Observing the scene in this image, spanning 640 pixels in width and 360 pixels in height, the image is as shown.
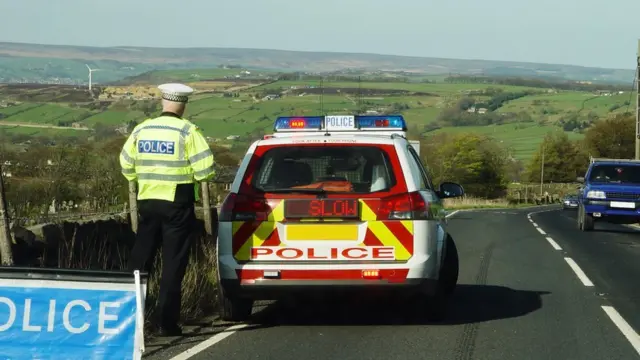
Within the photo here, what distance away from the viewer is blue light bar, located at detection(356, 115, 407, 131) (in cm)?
1052

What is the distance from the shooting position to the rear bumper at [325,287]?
834 cm

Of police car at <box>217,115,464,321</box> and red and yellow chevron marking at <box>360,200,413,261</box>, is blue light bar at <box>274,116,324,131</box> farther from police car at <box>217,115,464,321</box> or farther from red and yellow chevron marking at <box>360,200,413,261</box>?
red and yellow chevron marking at <box>360,200,413,261</box>

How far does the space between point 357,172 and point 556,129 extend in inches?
4892

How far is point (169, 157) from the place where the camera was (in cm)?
808

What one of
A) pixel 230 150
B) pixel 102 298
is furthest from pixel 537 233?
pixel 102 298

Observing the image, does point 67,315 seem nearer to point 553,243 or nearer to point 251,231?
point 251,231

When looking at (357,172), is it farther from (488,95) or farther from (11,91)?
(488,95)

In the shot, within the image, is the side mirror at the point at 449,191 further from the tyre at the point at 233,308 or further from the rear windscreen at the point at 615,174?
the rear windscreen at the point at 615,174

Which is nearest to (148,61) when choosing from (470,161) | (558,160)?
(470,161)

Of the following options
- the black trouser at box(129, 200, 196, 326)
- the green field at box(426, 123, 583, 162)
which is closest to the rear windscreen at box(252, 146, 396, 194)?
the black trouser at box(129, 200, 196, 326)

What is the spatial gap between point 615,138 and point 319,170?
342ft

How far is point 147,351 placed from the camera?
767cm

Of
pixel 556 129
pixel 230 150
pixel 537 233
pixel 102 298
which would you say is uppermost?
pixel 102 298

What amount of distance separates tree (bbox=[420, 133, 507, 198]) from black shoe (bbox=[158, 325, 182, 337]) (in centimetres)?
8263
